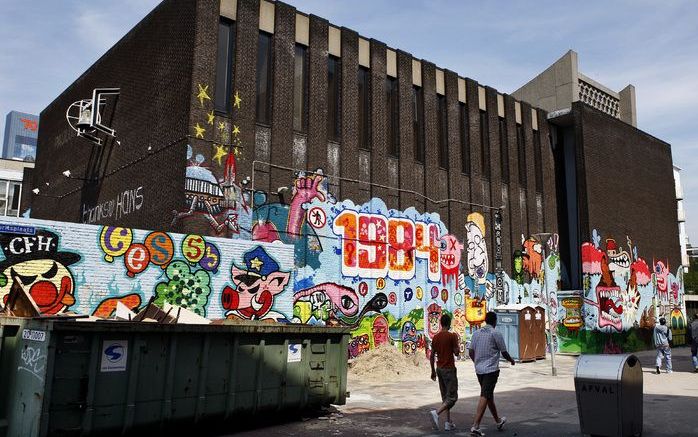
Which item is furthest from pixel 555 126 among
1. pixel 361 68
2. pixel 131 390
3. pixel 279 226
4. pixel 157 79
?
pixel 131 390

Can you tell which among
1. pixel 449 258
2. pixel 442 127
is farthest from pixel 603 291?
pixel 442 127

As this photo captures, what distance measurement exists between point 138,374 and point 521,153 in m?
22.9

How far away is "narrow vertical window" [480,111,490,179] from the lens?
24953 millimetres

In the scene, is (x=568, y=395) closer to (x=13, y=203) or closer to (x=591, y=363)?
(x=591, y=363)

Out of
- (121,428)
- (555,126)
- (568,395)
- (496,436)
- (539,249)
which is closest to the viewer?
(121,428)

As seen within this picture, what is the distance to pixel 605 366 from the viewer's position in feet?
26.7

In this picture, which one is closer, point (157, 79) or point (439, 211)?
point (157, 79)

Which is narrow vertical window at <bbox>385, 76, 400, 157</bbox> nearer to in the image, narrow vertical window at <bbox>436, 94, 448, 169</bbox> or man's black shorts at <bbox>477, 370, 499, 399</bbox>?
narrow vertical window at <bbox>436, 94, 448, 169</bbox>

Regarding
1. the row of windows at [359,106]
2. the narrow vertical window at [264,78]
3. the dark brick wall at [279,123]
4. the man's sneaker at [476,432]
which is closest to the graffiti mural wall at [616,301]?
the dark brick wall at [279,123]

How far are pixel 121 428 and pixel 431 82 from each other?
18.4 meters

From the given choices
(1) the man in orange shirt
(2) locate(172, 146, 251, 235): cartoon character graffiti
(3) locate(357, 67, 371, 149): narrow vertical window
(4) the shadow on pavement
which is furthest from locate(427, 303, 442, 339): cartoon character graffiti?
(1) the man in orange shirt

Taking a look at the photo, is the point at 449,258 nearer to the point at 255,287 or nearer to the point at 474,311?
the point at 474,311

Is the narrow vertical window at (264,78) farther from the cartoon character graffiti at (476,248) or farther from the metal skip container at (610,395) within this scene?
the metal skip container at (610,395)

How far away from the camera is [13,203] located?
40625 mm
